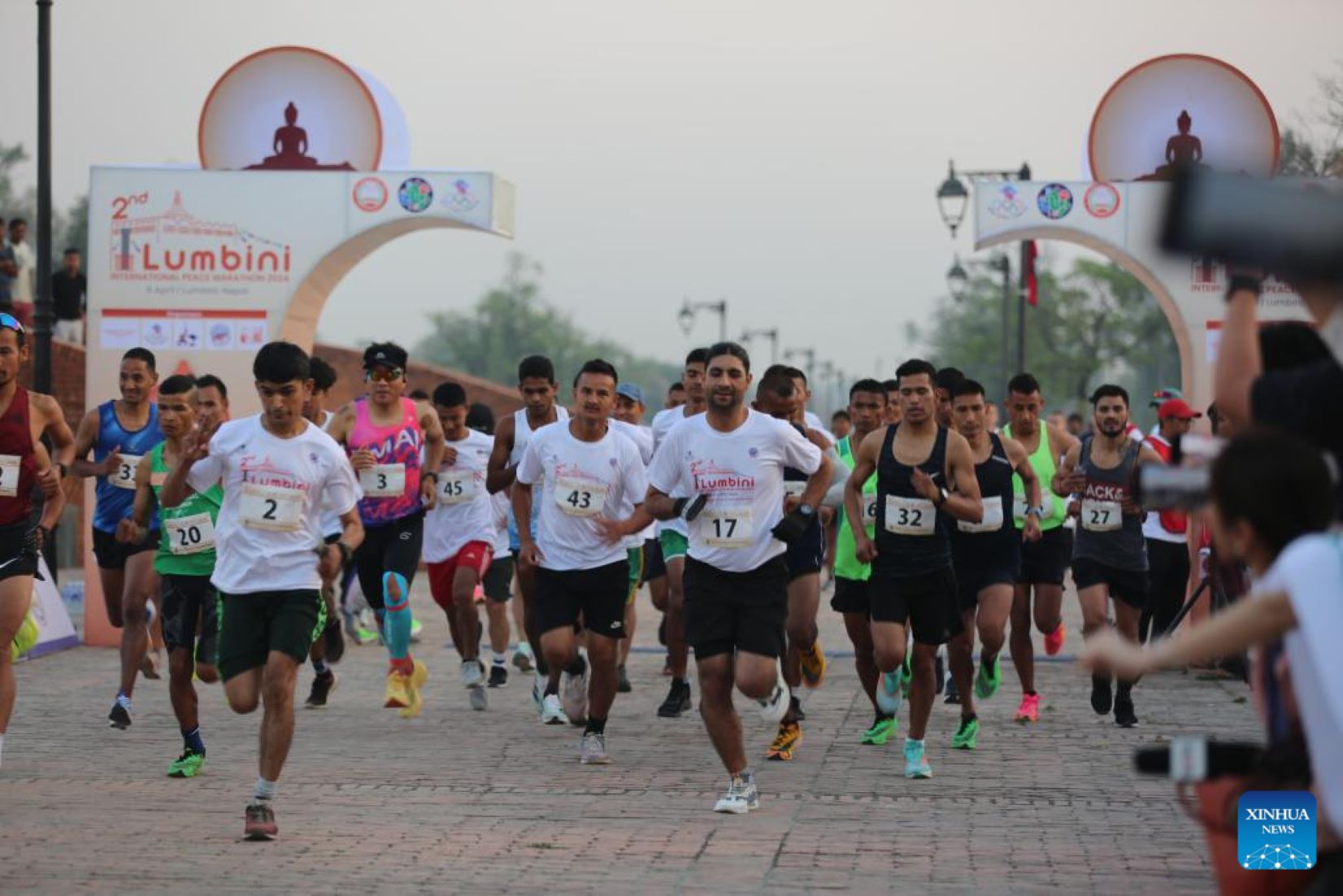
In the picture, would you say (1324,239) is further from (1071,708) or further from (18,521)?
(1071,708)

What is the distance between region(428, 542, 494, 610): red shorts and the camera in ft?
43.6

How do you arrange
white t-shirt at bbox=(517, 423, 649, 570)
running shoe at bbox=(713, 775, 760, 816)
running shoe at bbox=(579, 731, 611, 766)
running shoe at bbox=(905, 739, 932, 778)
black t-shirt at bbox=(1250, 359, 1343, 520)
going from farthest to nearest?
white t-shirt at bbox=(517, 423, 649, 570)
running shoe at bbox=(579, 731, 611, 766)
running shoe at bbox=(905, 739, 932, 778)
running shoe at bbox=(713, 775, 760, 816)
black t-shirt at bbox=(1250, 359, 1343, 520)

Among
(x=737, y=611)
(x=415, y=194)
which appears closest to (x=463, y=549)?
(x=737, y=611)

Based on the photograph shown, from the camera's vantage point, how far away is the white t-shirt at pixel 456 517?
1340 centimetres

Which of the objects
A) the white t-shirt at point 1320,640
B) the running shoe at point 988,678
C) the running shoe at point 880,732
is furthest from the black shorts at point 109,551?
the white t-shirt at point 1320,640

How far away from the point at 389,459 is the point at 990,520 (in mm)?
3773

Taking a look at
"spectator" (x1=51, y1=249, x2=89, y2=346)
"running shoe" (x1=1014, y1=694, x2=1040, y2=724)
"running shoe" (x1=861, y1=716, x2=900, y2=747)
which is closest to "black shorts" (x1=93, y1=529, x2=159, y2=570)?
"running shoe" (x1=861, y1=716, x2=900, y2=747)

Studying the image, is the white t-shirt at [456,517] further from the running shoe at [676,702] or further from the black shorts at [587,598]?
the black shorts at [587,598]

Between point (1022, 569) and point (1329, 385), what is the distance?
829 cm

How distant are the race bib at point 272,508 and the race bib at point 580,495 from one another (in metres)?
2.36

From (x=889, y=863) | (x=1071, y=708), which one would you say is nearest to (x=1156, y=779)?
(x=889, y=863)

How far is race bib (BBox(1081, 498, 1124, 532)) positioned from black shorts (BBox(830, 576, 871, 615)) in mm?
1541

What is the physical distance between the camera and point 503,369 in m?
154

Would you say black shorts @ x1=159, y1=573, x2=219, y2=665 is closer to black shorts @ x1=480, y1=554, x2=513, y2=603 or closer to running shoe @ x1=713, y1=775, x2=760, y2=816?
running shoe @ x1=713, y1=775, x2=760, y2=816
